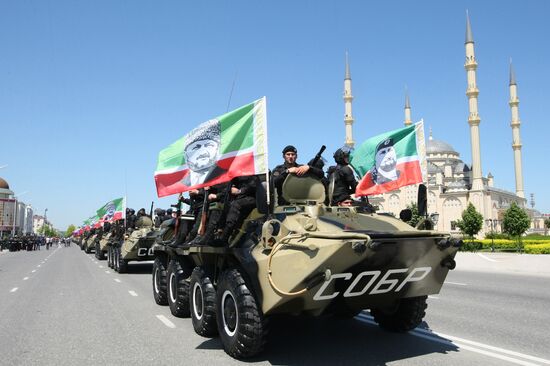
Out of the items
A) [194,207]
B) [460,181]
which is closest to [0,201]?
[460,181]

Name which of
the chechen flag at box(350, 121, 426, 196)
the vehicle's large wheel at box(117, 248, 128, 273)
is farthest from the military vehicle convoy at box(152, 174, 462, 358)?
the vehicle's large wheel at box(117, 248, 128, 273)

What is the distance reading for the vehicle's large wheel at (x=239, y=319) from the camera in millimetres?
5062

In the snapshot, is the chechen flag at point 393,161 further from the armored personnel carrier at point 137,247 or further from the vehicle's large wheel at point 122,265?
the vehicle's large wheel at point 122,265

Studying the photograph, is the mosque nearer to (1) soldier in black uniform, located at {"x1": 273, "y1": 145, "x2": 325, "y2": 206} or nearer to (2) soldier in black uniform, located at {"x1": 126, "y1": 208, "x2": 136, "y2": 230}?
(2) soldier in black uniform, located at {"x1": 126, "y1": 208, "x2": 136, "y2": 230}

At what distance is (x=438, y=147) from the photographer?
108 m

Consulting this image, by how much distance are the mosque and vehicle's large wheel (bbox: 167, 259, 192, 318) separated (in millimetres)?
74744

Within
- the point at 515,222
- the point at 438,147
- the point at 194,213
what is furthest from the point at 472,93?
the point at 194,213

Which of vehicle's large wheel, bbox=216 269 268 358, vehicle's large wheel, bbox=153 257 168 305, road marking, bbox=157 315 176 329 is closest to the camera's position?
vehicle's large wheel, bbox=216 269 268 358

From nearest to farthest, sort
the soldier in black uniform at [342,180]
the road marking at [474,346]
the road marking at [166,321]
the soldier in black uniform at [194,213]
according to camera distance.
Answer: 1. the road marking at [474,346]
2. the soldier in black uniform at [342,180]
3. the road marking at [166,321]
4. the soldier in black uniform at [194,213]

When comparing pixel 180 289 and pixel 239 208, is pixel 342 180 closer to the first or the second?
pixel 239 208

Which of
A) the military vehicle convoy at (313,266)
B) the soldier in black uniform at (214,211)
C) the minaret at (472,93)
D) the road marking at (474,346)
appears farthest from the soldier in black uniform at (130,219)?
the minaret at (472,93)

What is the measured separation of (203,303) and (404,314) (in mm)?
2555

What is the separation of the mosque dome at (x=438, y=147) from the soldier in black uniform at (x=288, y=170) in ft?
346

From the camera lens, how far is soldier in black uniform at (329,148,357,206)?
6.93 m
